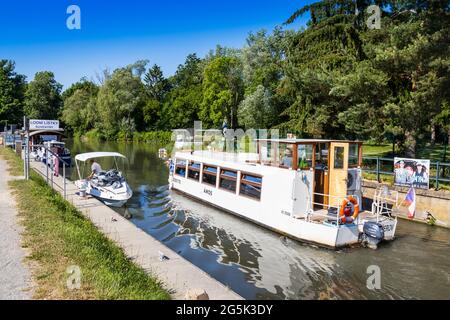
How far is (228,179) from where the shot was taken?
1944 cm

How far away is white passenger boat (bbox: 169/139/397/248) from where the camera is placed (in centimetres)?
1405

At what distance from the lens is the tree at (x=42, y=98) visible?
103500 mm

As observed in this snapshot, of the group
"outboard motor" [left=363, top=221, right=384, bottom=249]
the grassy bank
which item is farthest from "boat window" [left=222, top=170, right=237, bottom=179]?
the grassy bank

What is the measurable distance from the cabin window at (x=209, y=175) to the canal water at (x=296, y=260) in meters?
1.98

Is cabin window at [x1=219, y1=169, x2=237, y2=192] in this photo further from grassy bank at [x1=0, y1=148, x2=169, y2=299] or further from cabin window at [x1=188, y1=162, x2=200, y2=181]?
grassy bank at [x1=0, y1=148, x2=169, y2=299]

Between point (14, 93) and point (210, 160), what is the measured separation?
267 ft

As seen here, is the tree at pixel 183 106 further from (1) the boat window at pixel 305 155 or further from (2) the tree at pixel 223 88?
(1) the boat window at pixel 305 155

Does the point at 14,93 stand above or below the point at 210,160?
above

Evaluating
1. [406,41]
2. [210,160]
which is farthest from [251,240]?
[406,41]

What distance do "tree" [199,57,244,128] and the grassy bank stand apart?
162 ft

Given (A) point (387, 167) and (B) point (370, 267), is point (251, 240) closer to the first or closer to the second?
(B) point (370, 267)

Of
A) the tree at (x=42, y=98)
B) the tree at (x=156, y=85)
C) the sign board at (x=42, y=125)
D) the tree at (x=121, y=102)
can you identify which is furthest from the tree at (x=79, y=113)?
the sign board at (x=42, y=125)

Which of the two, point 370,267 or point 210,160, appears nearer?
point 370,267
